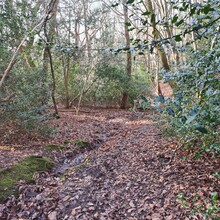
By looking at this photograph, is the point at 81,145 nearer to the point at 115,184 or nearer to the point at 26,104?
the point at 26,104

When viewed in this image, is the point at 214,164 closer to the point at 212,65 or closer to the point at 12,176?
the point at 212,65

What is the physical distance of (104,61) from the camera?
41.1 ft

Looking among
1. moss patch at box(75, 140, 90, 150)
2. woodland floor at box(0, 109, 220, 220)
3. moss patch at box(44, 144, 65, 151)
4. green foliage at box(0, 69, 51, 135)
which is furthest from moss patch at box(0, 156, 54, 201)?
green foliage at box(0, 69, 51, 135)

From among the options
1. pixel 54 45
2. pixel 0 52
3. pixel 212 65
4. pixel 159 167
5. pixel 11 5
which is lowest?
pixel 159 167

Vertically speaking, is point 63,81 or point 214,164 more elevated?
point 63,81

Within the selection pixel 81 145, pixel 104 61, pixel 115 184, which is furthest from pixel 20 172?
pixel 104 61

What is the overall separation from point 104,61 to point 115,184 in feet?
30.7

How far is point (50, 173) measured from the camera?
477cm

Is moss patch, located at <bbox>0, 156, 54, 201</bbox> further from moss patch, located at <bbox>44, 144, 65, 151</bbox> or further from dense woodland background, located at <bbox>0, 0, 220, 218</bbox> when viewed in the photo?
dense woodland background, located at <bbox>0, 0, 220, 218</bbox>

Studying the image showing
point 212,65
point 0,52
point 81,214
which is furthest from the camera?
point 0,52

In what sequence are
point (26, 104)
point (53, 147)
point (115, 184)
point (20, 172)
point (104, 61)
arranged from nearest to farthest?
point (115, 184) < point (20, 172) < point (53, 147) < point (26, 104) < point (104, 61)

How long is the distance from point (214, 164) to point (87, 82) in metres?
10.4

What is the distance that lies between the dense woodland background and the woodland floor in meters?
0.47

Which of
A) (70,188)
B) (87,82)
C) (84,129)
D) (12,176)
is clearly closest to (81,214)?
(70,188)
